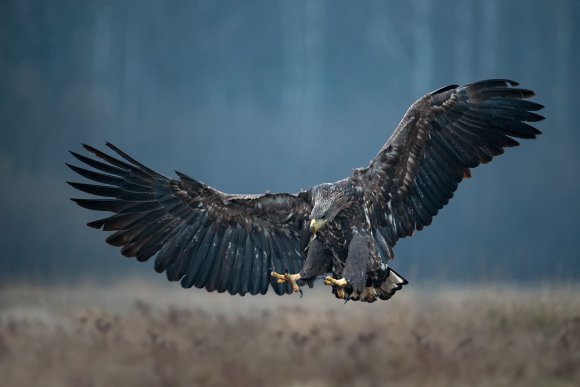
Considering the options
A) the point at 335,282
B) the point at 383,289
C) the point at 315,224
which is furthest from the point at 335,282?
the point at 383,289

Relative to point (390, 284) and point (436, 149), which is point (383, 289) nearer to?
point (390, 284)

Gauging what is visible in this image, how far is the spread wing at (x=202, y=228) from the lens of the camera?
732cm

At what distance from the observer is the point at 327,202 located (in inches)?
263

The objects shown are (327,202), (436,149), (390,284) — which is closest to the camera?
(327,202)

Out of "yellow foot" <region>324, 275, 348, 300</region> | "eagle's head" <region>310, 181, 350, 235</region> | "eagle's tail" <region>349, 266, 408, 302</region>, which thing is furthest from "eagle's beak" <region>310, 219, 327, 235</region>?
"eagle's tail" <region>349, 266, 408, 302</region>

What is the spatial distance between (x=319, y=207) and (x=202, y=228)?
1.63 meters

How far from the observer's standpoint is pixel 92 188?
23.2 ft

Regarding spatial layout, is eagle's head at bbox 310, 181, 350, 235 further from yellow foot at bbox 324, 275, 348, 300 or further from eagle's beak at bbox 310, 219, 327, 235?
yellow foot at bbox 324, 275, 348, 300

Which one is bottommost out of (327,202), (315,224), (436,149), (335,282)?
(335,282)

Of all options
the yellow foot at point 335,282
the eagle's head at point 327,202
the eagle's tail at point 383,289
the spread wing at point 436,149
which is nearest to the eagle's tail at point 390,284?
the eagle's tail at point 383,289

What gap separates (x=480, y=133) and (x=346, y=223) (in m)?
1.80

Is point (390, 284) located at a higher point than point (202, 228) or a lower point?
lower

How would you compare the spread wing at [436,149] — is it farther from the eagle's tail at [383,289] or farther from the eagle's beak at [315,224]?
the eagle's beak at [315,224]

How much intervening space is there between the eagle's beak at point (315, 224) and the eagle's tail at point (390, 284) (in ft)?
2.92
